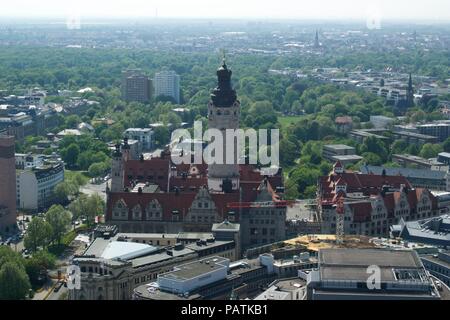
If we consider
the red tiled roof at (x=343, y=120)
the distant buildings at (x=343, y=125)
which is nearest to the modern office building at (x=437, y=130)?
the distant buildings at (x=343, y=125)

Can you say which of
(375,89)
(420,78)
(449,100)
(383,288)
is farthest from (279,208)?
(420,78)

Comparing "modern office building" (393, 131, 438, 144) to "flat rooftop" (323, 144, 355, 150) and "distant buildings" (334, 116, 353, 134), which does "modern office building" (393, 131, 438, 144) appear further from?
"flat rooftop" (323, 144, 355, 150)

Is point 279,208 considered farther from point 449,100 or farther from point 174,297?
point 449,100

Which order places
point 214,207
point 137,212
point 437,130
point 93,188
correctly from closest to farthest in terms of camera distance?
point 214,207, point 137,212, point 93,188, point 437,130

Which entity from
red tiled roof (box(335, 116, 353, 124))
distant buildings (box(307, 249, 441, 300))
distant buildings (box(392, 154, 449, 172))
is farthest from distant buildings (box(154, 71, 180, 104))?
distant buildings (box(307, 249, 441, 300))

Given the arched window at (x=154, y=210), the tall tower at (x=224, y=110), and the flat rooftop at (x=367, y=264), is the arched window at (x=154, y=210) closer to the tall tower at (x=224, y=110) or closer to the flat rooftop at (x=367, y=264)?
the tall tower at (x=224, y=110)

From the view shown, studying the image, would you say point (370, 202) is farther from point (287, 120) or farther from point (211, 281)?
point (287, 120)

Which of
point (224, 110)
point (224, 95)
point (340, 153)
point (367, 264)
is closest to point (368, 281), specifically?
point (367, 264)
